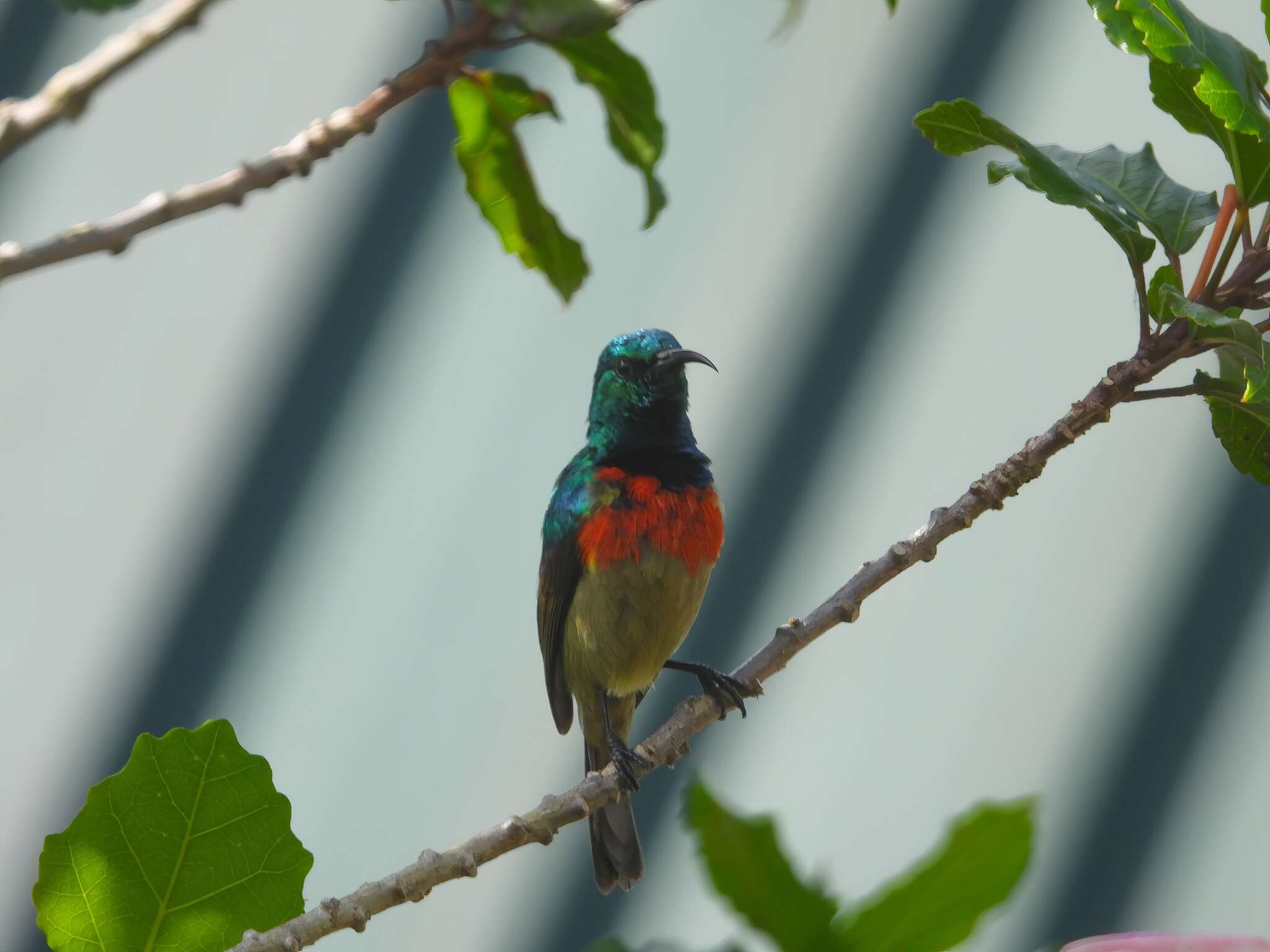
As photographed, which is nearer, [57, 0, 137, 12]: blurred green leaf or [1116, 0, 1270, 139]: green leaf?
[57, 0, 137, 12]: blurred green leaf

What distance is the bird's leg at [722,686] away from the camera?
180 centimetres

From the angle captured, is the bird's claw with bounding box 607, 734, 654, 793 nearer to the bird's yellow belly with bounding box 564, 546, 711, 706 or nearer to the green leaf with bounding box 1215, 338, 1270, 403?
the bird's yellow belly with bounding box 564, 546, 711, 706

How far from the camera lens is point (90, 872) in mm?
1139

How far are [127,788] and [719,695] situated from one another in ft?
3.34

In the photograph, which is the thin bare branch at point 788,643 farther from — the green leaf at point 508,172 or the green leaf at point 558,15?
the green leaf at point 558,15

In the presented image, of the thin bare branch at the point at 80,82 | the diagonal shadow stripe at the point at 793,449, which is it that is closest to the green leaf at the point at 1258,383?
the thin bare branch at the point at 80,82

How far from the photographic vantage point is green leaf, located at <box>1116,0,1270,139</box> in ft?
4.57

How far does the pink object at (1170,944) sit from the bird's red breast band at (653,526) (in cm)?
156

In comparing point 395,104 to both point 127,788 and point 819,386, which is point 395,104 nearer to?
point 127,788

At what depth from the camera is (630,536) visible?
7.47 ft

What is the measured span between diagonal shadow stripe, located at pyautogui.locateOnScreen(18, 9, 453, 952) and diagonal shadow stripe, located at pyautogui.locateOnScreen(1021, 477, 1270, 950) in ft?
9.75

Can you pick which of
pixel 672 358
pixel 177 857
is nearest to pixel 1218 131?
pixel 672 358

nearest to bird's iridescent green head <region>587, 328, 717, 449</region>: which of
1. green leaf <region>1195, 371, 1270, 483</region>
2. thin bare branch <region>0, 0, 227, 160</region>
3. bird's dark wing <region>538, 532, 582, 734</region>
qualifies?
bird's dark wing <region>538, 532, 582, 734</region>

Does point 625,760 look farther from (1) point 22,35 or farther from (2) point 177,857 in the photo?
(1) point 22,35
